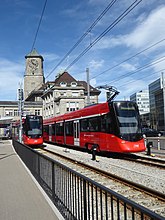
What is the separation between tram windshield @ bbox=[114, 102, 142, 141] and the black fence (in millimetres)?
8881

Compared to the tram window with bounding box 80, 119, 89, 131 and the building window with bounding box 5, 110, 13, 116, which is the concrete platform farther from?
the building window with bounding box 5, 110, 13, 116

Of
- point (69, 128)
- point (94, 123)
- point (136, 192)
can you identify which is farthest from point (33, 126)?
point (136, 192)

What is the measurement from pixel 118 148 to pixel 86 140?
189 inches

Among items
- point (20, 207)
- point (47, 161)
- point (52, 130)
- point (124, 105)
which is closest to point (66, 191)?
point (20, 207)

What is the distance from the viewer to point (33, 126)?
29.0m

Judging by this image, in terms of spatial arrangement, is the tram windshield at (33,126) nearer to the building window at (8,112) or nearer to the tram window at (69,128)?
the tram window at (69,128)

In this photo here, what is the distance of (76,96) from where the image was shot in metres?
74.2

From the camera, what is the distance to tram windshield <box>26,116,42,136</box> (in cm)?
2889

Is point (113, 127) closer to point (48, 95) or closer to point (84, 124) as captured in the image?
point (84, 124)

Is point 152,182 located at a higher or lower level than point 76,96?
lower

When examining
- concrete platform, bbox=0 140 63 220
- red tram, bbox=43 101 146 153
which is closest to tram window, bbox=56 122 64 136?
red tram, bbox=43 101 146 153

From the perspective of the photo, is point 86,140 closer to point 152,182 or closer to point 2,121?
point 152,182

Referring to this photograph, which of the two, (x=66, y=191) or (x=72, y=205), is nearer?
(x=72, y=205)

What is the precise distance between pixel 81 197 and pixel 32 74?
11376cm
